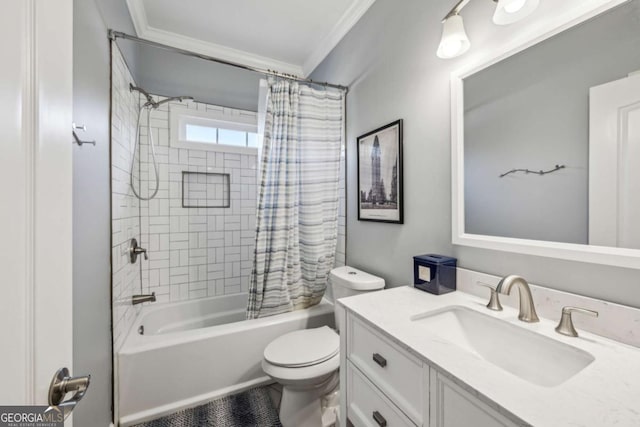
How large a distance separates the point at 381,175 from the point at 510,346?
1074 mm

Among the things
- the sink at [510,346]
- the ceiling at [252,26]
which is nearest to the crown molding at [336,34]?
the ceiling at [252,26]

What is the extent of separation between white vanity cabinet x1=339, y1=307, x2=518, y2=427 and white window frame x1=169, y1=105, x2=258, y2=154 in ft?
6.77

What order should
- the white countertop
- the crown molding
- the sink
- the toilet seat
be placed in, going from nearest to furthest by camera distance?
the white countertop < the sink < the toilet seat < the crown molding

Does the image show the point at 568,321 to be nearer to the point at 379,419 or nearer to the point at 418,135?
the point at 379,419

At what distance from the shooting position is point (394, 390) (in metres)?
0.83

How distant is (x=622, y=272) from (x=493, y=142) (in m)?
0.60

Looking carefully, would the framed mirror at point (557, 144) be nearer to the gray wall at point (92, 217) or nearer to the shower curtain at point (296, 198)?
the shower curtain at point (296, 198)

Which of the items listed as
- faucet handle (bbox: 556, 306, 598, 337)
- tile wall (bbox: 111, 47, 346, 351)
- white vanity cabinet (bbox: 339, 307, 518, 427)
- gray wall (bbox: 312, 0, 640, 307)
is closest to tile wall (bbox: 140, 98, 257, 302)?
tile wall (bbox: 111, 47, 346, 351)

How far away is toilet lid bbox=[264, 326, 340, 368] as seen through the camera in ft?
4.45

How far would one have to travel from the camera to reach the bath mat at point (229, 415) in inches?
56.5

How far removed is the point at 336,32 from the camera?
80.4 inches

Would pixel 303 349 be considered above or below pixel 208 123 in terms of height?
below

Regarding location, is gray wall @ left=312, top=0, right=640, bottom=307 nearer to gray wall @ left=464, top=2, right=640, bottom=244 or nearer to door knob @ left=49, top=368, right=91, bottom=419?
gray wall @ left=464, top=2, right=640, bottom=244

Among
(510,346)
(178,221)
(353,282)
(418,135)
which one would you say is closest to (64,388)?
(510,346)
